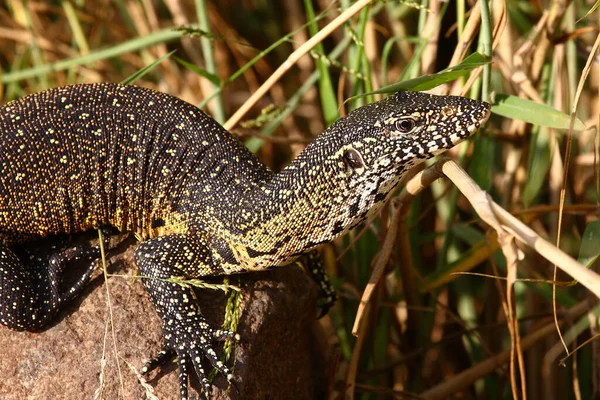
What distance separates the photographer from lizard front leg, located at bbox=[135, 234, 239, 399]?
3.67 metres

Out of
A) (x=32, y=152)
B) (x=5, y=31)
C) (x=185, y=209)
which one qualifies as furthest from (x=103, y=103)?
(x=5, y=31)

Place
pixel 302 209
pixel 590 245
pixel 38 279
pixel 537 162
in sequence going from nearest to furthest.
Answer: pixel 590 245
pixel 302 209
pixel 38 279
pixel 537 162

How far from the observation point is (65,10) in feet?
21.0

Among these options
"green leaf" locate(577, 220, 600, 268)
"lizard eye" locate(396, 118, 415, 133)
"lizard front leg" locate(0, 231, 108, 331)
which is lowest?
"green leaf" locate(577, 220, 600, 268)

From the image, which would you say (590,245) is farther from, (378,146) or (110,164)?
(110,164)

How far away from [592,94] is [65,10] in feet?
13.6

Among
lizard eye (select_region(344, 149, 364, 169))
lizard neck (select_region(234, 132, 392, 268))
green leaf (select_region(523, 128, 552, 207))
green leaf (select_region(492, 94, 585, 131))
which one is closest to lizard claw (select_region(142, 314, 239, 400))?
lizard neck (select_region(234, 132, 392, 268))

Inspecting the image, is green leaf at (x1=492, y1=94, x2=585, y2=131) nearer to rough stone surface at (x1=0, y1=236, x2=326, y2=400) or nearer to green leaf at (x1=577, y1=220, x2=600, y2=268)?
green leaf at (x1=577, y1=220, x2=600, y2=268)

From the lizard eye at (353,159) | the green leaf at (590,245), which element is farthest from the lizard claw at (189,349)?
the green leaf at (590,245)

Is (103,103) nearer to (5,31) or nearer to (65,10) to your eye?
(65,10)

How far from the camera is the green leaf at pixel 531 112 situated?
150 inches

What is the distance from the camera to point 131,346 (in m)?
3.70

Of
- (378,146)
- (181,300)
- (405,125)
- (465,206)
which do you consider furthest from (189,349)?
(465,206)

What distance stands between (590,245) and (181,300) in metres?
1.91
